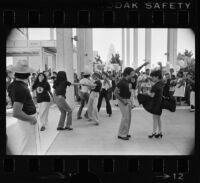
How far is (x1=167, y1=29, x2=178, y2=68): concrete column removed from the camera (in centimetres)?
229

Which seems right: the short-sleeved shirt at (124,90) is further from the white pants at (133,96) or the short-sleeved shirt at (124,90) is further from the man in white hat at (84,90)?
the man in white hat at (84,90)

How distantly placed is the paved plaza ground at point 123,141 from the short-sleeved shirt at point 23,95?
19 cm

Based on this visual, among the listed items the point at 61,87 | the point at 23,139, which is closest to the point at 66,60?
the point at 61,87

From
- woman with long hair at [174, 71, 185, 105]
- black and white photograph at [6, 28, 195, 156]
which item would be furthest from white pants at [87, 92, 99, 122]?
woman with long hair at [174, 71, 185, 105]

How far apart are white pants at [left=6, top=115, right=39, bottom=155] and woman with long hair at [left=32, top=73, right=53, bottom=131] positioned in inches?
4.1

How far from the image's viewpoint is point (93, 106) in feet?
8.84

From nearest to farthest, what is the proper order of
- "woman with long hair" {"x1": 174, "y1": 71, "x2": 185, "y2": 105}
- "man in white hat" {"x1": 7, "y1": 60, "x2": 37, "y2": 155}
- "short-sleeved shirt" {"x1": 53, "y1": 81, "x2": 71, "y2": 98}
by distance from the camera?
"man in white hat" {"x1": 7, "y1": 60, "x2": 37, "y2": 155}
"short-sleeved shirt" {"x1": 53, "y1": 81, "x2": 71, "y2": 98}
"woman with long hair" {"x1": 174, "y1": 71, "x2": 185, "y2": 105}

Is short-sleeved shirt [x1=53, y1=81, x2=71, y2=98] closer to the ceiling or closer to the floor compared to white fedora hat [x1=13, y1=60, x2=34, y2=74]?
closer to the floor

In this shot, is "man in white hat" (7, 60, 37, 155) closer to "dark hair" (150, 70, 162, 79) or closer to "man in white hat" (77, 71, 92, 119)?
"man in white hat" (77, 71, 92, 119)

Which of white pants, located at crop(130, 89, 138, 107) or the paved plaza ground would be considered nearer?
the paved plaza ground

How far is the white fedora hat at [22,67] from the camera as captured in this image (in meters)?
2.32

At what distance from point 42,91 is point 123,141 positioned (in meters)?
0.91
